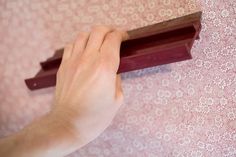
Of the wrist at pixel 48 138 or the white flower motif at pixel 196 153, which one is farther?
the white flower motif at pixel 196 153

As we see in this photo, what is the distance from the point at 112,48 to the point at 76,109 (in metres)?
0.15

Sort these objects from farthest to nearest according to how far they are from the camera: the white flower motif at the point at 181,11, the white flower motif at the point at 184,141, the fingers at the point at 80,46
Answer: the white flower motif at the point at 184,141 → the white flower motif at the point at 181,11 → the fingers at the point at 80,46

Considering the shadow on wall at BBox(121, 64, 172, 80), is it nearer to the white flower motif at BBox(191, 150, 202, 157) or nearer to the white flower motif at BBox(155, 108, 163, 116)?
the white flower motif at BBox(155, 108, 163, 116)

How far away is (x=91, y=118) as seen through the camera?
0.63 m

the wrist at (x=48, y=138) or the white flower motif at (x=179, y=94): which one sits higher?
the wrist at (x=48, y=138)

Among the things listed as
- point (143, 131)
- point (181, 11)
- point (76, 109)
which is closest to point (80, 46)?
point (76, 109)

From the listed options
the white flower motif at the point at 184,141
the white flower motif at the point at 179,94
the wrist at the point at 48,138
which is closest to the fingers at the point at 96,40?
the wrist at the point at 48,138

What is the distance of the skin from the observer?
60cm

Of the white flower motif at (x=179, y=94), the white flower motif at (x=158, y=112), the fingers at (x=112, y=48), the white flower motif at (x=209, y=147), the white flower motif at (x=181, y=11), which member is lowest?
the white flower motif at (x=209, y=147)

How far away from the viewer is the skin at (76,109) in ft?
1.96

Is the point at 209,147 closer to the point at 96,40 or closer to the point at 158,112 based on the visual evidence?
the point at 158,112

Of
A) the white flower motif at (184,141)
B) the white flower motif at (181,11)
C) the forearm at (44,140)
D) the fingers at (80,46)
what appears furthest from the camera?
the white flower motif at (184,141)

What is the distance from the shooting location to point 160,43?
2.56 feet

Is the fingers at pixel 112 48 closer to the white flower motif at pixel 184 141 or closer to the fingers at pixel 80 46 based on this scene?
the fingers at pixel 80 46
